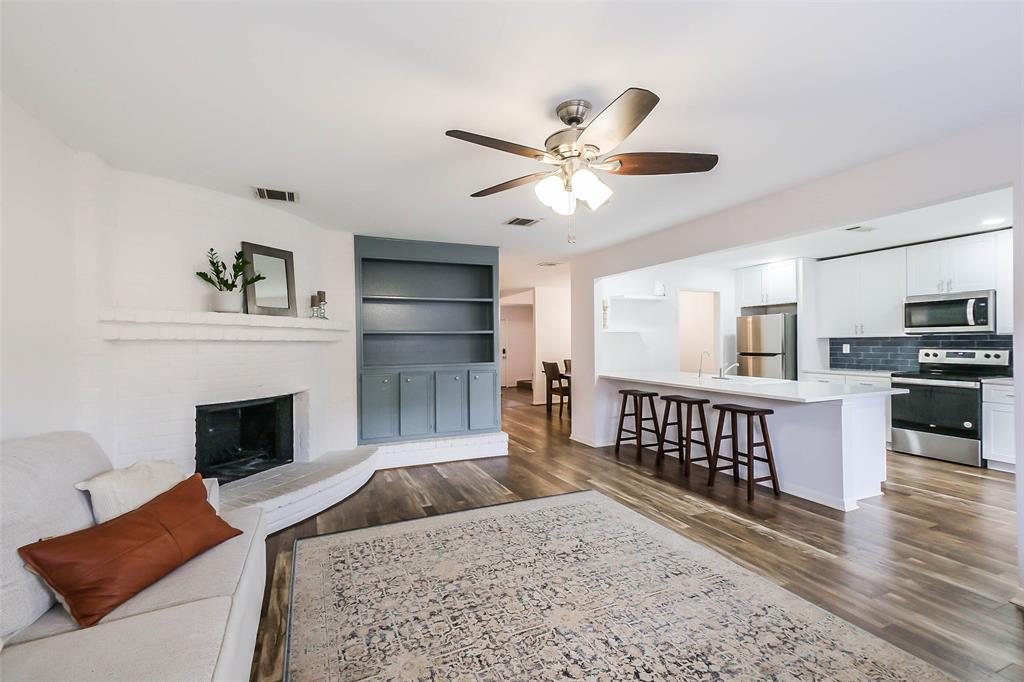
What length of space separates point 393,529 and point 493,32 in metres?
2.95

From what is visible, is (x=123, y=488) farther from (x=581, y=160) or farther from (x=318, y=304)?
(x=318, y=304)

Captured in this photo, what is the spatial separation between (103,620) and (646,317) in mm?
5928

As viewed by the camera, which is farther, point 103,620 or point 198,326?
point 198,326

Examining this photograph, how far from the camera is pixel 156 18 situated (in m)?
1.56

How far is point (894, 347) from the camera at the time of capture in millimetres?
5746

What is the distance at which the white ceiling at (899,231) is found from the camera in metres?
3.87

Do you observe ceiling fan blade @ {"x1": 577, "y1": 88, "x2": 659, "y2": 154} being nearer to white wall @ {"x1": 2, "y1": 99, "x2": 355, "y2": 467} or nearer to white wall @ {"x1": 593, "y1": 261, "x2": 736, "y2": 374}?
white wall @ {"x1": 2, "y1": 99, "x2": 355, "y2": 467}

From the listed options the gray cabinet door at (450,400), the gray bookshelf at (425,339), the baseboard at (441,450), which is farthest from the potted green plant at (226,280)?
the gray cabinet door at (450,400)

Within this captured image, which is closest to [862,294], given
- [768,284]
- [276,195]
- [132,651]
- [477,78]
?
[768,284]

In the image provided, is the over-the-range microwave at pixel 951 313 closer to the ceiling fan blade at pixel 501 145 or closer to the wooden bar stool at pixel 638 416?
the wooden bar stool at pixel 638 416

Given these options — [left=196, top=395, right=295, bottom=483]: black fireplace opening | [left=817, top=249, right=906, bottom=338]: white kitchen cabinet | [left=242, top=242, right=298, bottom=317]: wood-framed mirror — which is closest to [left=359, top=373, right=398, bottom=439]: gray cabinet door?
[left=196, top=395, right=295, bottom=483]: black fireplace opening

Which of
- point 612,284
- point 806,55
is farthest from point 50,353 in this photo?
point 612,284

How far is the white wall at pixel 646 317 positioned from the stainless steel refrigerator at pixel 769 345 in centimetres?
81

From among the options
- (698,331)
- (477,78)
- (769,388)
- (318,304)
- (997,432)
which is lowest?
(997,432)
